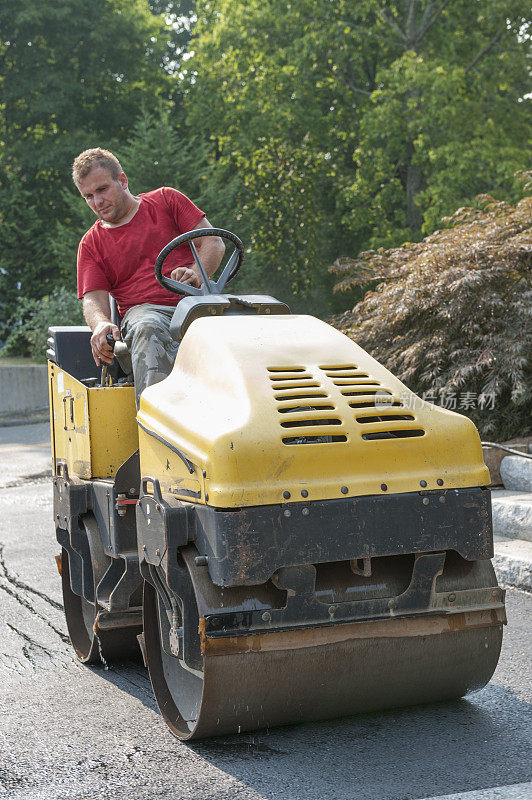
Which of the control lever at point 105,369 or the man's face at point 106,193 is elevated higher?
the man's face at point 106,193

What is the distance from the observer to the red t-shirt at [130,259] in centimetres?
502

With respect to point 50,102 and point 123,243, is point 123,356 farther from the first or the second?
point 50,102

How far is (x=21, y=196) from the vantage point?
2762 cm

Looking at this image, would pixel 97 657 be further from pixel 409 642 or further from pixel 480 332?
pixel 480 332

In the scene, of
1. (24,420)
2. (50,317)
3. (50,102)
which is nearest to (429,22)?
(50,102)

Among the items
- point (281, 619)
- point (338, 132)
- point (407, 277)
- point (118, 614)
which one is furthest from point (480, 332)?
point (338, 132)

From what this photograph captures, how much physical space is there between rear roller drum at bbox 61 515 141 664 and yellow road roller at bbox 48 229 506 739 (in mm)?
679

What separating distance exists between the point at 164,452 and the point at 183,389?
0.28 m

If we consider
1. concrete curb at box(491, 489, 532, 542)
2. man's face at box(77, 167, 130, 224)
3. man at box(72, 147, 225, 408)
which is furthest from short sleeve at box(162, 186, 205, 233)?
concrete curb at box(491, 489, 532, 542)

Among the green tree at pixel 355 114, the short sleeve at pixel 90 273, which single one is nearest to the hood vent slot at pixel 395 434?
the short sleeve at pixel 90 273

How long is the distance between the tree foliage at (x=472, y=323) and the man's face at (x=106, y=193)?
390 centimetres

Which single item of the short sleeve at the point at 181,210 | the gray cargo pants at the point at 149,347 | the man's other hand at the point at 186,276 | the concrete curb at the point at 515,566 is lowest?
the concrete curb at the point at 515,566

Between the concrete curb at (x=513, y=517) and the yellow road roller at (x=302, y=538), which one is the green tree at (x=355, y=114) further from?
the yellow road roller at (x=302, y=538)

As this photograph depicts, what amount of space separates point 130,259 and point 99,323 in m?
0.50
